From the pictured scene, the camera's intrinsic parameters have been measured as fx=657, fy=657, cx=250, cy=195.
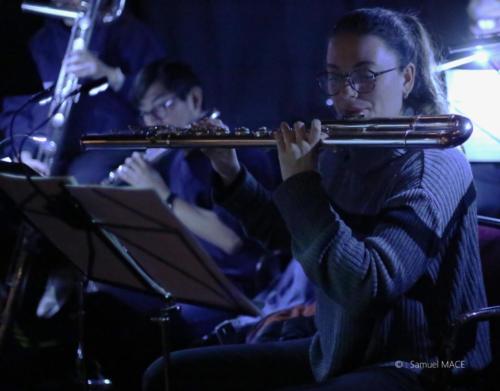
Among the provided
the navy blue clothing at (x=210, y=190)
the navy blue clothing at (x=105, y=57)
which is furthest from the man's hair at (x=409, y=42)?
the navy blue clothing at (x=105, y=57)

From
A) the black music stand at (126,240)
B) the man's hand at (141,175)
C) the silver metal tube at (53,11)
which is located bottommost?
the black music stand at (126,240)

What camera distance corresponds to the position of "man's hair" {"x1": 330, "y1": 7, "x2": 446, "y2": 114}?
5.14 ft

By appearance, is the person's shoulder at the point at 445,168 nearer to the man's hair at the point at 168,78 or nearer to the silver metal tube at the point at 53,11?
the man's hair at the point at 168,78

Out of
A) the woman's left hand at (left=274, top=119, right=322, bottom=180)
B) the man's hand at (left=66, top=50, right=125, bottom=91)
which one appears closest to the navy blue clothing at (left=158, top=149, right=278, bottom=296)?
the man's hand at (left=66, top=50, right=125, bottom=91)

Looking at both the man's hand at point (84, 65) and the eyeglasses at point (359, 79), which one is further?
the man's hand at point (84, 65)

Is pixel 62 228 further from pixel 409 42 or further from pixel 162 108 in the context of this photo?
pixel 162 108

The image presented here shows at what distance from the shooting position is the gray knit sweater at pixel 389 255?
129cm

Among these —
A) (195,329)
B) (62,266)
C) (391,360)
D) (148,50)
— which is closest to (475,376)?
(391,360)

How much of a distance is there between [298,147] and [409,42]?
47 cm

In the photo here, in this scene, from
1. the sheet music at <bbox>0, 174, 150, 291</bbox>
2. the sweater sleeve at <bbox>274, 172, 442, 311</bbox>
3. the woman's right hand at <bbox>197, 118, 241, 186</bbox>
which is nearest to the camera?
the sweater sleeve at <bbox>274, 172, 442, 311</bbox>

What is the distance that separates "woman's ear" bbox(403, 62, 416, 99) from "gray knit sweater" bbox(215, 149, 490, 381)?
19 centimetres

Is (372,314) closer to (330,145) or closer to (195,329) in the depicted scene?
(330,145)

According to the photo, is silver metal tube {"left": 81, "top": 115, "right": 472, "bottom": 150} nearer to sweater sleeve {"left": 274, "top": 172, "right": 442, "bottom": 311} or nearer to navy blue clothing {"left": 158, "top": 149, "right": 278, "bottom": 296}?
sweater sleeve {"left": 274, "top": 172, "right": 442, "bottom": 311}

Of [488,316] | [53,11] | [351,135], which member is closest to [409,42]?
[351,135]
